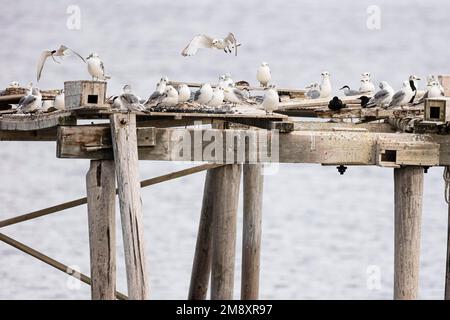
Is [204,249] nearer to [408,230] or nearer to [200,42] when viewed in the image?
[200,42]

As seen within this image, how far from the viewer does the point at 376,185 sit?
48344mm

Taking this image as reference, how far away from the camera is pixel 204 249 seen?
23906 mm

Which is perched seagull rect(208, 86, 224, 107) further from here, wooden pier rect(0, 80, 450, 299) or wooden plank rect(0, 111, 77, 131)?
wooden plank rect(0, 111, 77, 131)

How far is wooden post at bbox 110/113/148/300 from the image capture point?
675 inches

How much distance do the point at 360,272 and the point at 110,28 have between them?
1870 inches

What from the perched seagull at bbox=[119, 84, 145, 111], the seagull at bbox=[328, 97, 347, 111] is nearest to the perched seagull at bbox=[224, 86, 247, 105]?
the seagull at bbox=[328, 97, 347, 111]

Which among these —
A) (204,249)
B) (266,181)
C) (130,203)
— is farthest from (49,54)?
(266,181)

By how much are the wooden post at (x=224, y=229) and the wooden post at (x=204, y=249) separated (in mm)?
1164

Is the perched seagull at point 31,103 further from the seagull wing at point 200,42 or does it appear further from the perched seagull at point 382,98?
the perched seagull at point 382,98

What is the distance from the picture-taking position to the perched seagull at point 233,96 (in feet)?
68.1

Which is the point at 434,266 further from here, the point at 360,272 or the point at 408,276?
the point at 408,276

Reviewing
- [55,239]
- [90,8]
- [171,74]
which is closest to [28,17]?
[90,8]

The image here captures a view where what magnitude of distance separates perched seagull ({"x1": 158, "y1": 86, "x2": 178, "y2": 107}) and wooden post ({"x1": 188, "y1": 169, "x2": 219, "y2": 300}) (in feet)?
13.5

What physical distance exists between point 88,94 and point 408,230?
3877 millimetres
